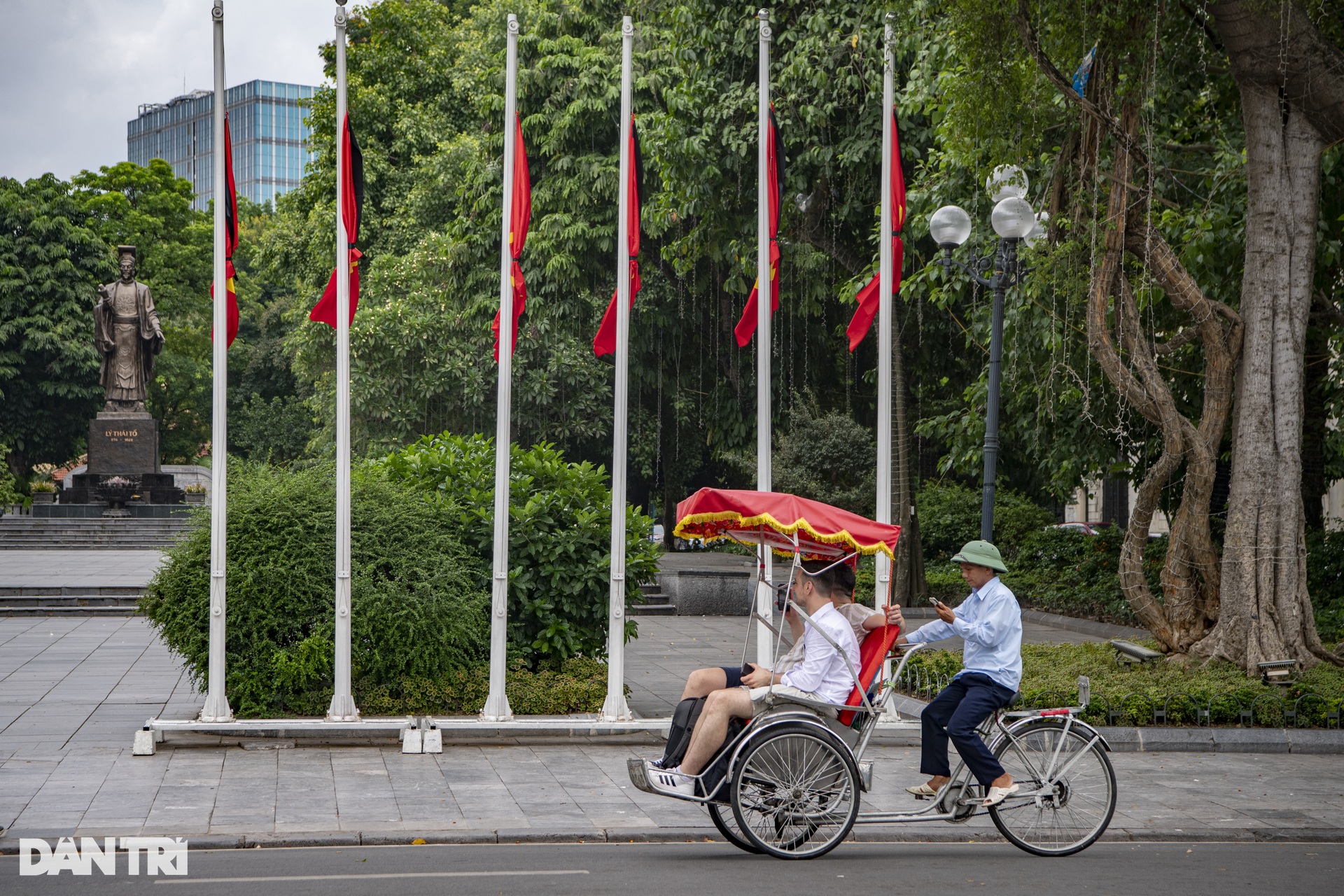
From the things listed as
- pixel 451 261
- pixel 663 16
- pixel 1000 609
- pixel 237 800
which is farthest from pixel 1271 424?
pixel 451 261

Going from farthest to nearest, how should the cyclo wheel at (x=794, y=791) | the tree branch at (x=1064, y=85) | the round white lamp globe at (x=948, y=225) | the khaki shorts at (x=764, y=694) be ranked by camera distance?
the round white lamp globe at (x=948, y=225), the tree branch at (x=1064, y=85), the khaki shorts at (x=764, y=694), the cyclo wheel at (x=794, y=791)

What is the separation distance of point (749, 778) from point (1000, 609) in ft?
5.89

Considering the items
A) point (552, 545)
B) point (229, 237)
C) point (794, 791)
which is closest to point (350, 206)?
point (229, 237)

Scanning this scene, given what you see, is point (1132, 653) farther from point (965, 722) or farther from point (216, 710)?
point (216, 710)

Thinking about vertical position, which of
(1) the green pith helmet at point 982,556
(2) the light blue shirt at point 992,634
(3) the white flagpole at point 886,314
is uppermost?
(3) the white flagpole at point 886,314

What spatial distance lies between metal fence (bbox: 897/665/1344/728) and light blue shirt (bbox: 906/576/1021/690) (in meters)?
4.22

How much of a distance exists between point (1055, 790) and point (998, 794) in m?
0.44

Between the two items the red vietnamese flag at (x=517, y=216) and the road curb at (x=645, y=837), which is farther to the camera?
the red vietnamese flag at (x=517, y=216)

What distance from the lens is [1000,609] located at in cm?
758

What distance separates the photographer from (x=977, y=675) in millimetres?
7629

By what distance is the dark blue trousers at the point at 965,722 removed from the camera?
7.43 m
